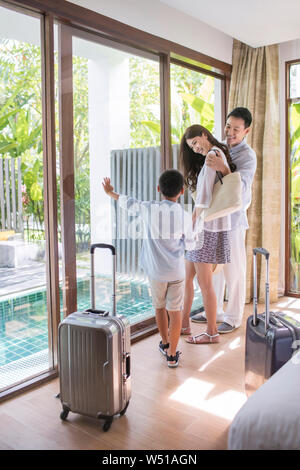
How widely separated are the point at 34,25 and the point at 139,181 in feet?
4.13

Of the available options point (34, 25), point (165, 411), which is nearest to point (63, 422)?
point (165, 411)

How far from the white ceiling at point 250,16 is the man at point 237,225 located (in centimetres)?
67

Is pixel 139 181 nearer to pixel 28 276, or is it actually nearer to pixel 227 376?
pixel 28 276

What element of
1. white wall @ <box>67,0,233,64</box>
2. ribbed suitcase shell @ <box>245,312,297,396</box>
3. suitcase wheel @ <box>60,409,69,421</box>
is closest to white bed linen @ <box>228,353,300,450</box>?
ribbed suitcase shell @ <box>245,312,297,396</box>

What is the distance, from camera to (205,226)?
3.17 m

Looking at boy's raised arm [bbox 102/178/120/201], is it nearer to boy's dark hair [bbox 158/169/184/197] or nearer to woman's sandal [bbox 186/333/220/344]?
boy's dark hair [bbox 158/169/184/197]

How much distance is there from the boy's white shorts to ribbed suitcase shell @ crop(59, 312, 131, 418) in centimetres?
58

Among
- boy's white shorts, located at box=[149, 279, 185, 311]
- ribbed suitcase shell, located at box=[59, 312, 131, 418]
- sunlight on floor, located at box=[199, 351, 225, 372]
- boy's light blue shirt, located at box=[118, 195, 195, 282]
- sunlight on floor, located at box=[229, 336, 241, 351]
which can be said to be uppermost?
boy's light blue shirt, located at box=[118, 195, 195, 282]

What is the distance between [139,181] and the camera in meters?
3.33

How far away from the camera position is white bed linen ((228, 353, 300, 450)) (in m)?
1.28

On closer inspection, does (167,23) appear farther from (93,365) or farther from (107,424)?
(107,424)

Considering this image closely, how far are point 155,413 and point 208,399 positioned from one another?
12.4 inches

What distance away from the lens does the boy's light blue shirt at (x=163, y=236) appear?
2.61 meters
